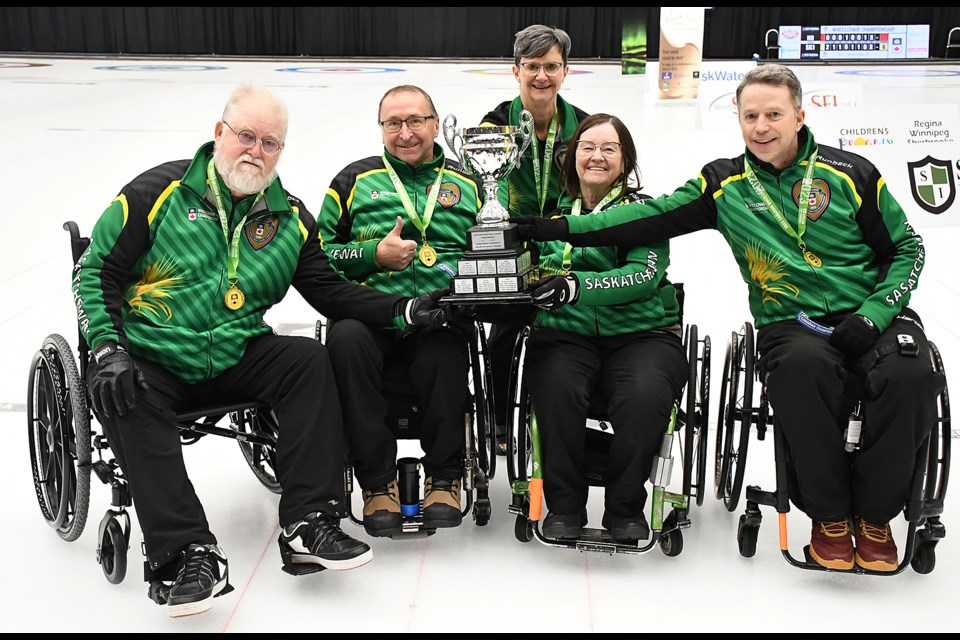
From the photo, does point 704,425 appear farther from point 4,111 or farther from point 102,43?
point 102,43

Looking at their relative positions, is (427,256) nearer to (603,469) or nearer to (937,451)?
(603,469)

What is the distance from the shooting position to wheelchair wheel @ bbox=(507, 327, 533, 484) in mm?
2527

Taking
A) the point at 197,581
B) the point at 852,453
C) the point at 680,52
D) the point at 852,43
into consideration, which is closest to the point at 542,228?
the point at 852,453

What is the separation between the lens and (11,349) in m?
3.97

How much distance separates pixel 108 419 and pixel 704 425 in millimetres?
1393

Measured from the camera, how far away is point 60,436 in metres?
2.51

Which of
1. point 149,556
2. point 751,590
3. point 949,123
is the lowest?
point 751,590

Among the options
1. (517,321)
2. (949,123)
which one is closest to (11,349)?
(517,321)

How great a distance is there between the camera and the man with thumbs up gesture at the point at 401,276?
8.16ft

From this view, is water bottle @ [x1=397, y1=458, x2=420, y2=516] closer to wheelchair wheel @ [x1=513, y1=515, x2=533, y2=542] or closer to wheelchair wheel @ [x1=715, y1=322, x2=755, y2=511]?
wheelchair wheel @ [x1=513, y1=515, x2=533, y2=542]

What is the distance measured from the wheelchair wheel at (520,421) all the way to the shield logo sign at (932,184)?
3251 millimetres

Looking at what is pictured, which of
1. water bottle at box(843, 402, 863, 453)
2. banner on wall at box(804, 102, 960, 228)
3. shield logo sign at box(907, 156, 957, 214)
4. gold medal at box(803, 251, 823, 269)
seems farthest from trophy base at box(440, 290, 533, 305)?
shield logo sign at box(907, 156, 957, 214)

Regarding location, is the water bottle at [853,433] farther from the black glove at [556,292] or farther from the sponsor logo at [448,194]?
the sponsor logo at [448,194]

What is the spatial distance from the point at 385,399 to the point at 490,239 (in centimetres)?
48
